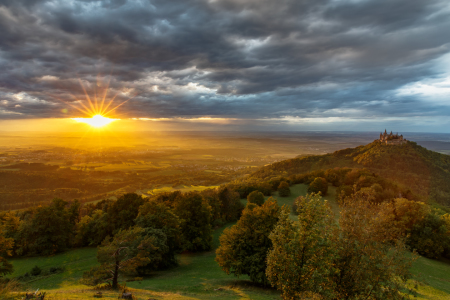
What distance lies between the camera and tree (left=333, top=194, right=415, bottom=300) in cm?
1038

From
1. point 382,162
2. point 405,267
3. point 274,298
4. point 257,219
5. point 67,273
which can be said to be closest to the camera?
point 405,267

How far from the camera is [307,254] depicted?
36.8 ft

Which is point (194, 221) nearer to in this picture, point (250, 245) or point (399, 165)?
point (250, 245)

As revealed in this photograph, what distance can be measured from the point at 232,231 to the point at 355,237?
13.9 m

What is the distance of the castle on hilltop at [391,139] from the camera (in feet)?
412

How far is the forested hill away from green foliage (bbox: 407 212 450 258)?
5524 centimetres

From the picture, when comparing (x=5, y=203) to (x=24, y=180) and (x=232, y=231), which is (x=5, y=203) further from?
(x=232, y=231)

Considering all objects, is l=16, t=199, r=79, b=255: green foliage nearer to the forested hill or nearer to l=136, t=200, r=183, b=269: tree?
l=136, t=200, r=183, b=269: tree

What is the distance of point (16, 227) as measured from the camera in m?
37.9

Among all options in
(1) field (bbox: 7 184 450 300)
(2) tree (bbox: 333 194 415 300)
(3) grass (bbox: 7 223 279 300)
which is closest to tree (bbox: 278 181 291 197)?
(1) field (bbox: 7 184 450 300)

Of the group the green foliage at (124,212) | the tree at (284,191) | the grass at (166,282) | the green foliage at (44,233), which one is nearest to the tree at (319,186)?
the tree at (284,191)

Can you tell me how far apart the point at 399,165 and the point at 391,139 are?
32.9 m

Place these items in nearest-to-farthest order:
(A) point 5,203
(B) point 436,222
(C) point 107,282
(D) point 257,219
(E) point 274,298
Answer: (E) point 274,298 < (C) point 107,282 < (D) point 257,219 < (B) point 436,222 < (A) point 5,203

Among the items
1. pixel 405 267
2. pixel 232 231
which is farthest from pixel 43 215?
pixel 405 267
